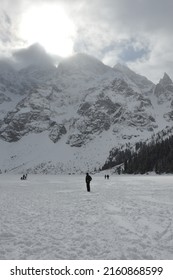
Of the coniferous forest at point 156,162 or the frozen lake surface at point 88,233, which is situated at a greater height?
the coniferous forest at point 156,162

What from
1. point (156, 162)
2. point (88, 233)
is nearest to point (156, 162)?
point (156, 162)

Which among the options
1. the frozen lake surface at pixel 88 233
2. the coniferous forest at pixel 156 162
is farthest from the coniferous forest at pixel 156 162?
the frozen lake surface at pixel 88 233

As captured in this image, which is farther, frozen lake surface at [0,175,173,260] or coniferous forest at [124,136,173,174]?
coniferous forest at [124,136,173,174]

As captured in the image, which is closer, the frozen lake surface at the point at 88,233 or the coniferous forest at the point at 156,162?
the frozen lake surface at the point at 88,233

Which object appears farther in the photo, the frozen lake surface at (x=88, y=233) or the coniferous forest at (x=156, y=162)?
the coniferous forest at (x=156, y=162)

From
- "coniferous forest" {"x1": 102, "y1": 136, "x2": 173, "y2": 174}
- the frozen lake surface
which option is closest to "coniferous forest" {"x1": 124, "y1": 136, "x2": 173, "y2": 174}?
"coniferous forest" {"x1": 102, "y1": 136, "x2": 173, "y2": 174}

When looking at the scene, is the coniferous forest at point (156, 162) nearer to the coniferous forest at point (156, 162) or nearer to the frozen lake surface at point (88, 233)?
the coniferous forest at point (156, 162)

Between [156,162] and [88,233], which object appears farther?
[156,162]

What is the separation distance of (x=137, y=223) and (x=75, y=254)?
5898 mm

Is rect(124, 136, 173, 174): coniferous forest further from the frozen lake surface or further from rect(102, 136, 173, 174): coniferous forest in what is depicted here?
the frozen lake surface

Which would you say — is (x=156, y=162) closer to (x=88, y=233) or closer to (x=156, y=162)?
(x=156, y=162)

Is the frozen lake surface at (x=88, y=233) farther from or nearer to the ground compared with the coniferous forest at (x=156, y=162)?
nearer to the ground
